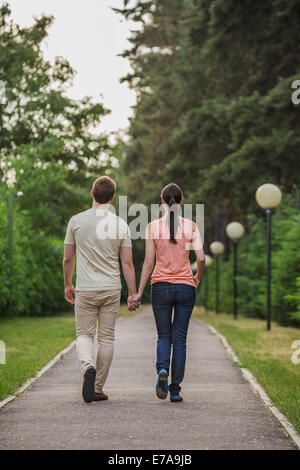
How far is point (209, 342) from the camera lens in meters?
16.3

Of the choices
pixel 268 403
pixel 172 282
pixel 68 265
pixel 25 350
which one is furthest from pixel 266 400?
pixel 25 350

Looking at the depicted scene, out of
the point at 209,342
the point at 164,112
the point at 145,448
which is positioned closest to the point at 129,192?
the point at 164,112

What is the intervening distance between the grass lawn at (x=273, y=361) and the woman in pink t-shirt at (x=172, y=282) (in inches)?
44.4

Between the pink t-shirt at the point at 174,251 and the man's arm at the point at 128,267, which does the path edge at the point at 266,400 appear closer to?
the pink t-shirt at the point at 174,251

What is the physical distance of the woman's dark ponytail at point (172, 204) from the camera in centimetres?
857

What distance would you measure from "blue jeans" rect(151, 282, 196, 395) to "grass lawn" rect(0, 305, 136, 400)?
1.69 m

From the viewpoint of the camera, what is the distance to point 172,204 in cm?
867

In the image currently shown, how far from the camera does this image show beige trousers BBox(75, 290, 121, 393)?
8367mm

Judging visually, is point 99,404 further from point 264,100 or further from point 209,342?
point 264,100

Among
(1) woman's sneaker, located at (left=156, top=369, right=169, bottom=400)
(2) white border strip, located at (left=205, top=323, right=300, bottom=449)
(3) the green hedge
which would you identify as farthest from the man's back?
(3) the green hedge

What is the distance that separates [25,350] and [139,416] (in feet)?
22.9
